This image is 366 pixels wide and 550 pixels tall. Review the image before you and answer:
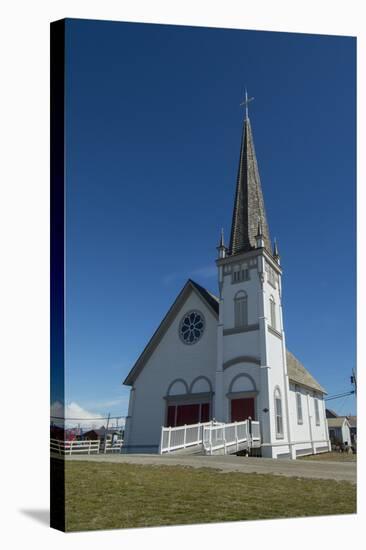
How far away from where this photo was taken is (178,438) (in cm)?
1098

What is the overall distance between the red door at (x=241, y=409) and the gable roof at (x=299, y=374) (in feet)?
3.06

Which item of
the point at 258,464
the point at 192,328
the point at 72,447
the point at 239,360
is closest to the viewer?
the point at 72,447

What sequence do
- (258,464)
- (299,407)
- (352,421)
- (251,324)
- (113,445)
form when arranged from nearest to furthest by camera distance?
(113,445) → (258,464) → (352,421) → (299,407) → (251,324)

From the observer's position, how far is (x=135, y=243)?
9867 mm

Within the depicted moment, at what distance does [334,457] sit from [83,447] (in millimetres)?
4943

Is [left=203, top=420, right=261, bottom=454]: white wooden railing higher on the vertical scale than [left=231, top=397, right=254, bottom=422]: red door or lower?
lower

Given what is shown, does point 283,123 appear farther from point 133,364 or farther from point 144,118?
point 133,364

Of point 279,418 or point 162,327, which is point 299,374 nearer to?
point 279,418

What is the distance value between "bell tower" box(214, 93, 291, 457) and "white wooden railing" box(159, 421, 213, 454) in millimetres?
546

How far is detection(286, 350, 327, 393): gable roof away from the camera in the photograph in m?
10.7

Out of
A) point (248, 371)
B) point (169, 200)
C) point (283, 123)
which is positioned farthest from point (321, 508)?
point (283, 123)

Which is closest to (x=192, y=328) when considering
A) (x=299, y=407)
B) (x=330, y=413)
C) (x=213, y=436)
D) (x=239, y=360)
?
(x=239, y=360)

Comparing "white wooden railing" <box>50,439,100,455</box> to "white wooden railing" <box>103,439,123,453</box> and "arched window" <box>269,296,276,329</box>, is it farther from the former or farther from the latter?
"arched window" <box>269,296,276,329</box>

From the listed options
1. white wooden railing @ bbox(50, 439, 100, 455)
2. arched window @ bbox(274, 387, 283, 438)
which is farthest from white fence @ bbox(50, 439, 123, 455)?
arched window @ bbox(274, 387, 283, 438)
